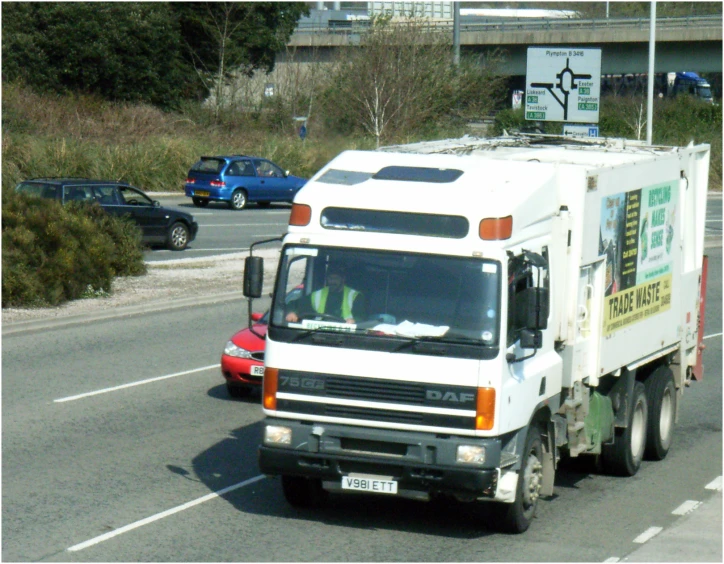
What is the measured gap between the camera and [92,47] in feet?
174

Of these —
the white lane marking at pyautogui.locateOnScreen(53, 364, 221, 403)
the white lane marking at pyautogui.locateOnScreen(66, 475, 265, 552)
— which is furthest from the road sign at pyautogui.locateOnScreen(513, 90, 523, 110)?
the white lane marking at pyautogui.locateOnScreen(66, 475, 265, 552)

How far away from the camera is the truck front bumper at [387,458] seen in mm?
8188

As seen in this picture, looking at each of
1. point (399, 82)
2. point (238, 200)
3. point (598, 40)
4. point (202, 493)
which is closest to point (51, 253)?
point (202, 493)

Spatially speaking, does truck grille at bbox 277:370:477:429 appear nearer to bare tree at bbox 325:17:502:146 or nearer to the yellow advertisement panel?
the yellow advertisement panel

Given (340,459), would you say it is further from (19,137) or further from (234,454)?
(19,137)

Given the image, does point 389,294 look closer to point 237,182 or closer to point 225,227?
point 225,227

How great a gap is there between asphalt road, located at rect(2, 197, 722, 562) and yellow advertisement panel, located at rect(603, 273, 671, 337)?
1.59m

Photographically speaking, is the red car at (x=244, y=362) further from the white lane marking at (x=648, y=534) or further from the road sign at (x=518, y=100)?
the road sign at (x=518, y=100)

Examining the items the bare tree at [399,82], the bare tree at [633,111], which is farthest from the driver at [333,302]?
the bare tree at [633,111]

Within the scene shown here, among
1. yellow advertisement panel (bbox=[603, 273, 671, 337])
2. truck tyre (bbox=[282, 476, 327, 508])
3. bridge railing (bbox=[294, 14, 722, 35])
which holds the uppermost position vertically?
bridge railing (bbox=[294, 14, 722, 35])

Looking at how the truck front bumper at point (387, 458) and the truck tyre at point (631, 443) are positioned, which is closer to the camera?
the truck front bumper at point (387, 458)

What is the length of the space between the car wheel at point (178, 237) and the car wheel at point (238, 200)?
1136 centimetres

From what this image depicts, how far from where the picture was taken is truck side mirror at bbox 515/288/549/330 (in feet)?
27.3

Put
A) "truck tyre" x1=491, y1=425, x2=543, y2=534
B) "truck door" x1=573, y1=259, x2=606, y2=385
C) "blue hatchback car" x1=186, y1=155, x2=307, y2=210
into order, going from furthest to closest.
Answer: "blue hatchback car" x1=186, y1=155, x2=307, y2=210, "truck door" x1=573, y1=259, x2=606, y2=385, "truck tyre" x1=491, y1=425, x2=543, y2=534
